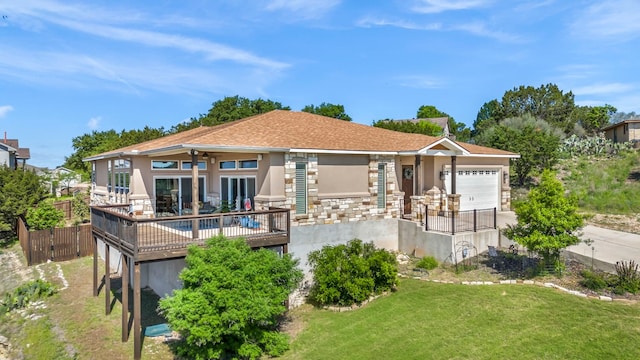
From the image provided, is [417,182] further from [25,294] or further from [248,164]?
[25,294]

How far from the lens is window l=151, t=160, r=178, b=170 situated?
1558 cm

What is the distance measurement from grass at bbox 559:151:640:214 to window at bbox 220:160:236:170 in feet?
55.8

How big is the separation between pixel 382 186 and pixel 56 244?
1544 cm

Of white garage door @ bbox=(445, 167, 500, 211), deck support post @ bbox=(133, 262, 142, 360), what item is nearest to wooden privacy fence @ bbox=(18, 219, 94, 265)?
deck support post @ bbox=(133, 262, 142, 360)

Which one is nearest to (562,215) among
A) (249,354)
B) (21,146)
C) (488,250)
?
(488,250)

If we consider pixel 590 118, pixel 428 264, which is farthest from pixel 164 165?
pixel 590 118

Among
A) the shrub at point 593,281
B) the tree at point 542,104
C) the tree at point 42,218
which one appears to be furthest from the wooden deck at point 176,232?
the tree at point 542,104

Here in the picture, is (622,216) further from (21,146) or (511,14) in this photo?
(21,146)

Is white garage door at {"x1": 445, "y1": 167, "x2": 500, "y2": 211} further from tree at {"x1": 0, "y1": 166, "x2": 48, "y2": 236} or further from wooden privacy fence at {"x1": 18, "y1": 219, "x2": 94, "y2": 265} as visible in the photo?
tree at {"x1": 0, "y1": 166, "x2": 48, "y2": 236}

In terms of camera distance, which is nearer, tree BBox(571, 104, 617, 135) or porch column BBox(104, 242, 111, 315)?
porch column BBox(104, 242, 111, 315)

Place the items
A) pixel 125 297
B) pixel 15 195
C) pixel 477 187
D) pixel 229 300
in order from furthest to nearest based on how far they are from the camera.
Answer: pixel 15 195
pixel 477 187
pixel 125 297
pixel 229 300

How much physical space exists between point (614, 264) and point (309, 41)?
58.0 ft

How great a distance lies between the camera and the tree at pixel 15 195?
21.7 m

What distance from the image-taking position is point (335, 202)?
14.4 m
